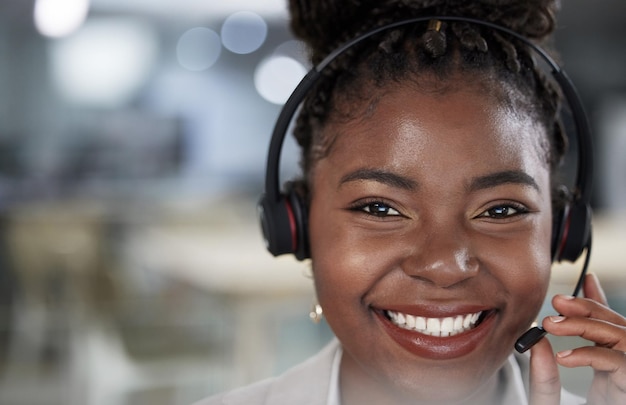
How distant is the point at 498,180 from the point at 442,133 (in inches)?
3.0

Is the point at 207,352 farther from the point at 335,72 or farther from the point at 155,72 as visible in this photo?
the point at 155,72

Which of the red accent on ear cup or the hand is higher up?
the red accent on ear cup

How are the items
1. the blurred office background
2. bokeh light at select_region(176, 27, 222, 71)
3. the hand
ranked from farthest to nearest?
bokeh light at select_region(176, 27, 222, 71) < the blurred office background < the hand

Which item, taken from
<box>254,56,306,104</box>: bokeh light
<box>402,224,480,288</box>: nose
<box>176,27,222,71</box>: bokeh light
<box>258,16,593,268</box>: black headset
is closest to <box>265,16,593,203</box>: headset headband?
<box>258,16,593,268</box>: black headset

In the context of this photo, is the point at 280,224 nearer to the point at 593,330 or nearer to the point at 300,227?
the point at 300,227

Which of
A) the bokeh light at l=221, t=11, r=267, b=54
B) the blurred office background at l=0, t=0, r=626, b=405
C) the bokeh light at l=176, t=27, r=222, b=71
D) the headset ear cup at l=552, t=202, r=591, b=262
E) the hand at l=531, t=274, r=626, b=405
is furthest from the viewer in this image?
the bokeh light at l=176, t=27, r=222, b=71

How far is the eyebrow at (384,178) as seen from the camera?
2.69 feet

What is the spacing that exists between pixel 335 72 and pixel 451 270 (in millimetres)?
281

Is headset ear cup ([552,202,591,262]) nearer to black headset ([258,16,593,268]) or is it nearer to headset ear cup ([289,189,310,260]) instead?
black headset ([258,16,593,268])

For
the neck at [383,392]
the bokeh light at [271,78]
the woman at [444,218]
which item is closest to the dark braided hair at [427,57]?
the woman at [444,218]

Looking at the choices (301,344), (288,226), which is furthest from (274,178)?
(301,344)

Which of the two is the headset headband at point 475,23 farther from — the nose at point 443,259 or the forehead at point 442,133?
the nose at point 443,259

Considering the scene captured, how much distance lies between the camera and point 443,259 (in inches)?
31.1

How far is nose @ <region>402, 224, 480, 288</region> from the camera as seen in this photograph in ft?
2.59
